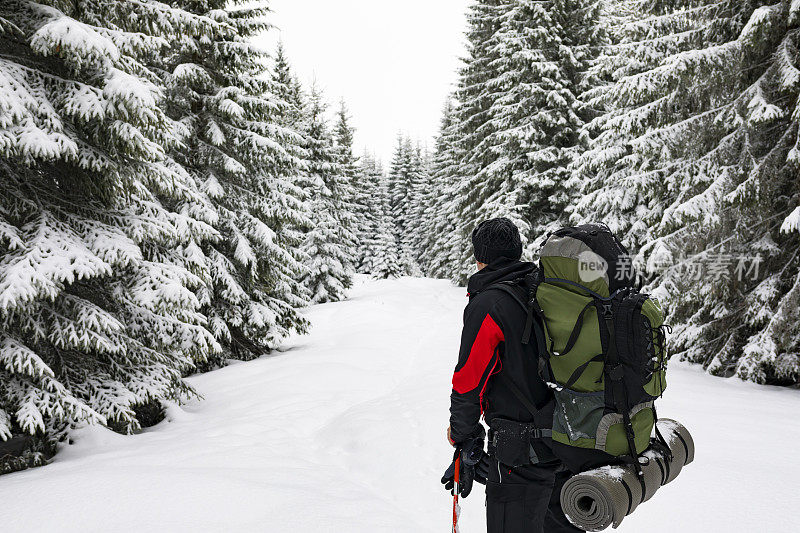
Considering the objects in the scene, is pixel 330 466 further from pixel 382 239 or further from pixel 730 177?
pixel 382 239

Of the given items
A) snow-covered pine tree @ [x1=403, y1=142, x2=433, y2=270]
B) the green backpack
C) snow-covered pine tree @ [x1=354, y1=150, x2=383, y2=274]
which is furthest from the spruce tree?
snow-covered pine tree @ [x1=403, y1=142, x2=433, y2=270]

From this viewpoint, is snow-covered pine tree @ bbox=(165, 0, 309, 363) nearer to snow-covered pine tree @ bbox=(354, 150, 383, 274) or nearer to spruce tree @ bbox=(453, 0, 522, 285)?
spruce tree @ bbox=(453, 0, 522, 285)

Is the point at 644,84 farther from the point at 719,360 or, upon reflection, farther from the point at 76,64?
the point at 76,64

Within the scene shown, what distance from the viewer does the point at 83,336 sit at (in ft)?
18.4

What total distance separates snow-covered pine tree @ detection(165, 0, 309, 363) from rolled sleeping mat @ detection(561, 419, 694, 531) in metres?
9.69

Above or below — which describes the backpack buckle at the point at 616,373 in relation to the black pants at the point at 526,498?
above

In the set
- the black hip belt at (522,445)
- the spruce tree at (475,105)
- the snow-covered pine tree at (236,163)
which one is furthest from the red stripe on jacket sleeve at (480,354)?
the spruce tree at (475,105)

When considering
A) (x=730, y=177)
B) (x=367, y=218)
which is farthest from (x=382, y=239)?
(x=730, y=177)

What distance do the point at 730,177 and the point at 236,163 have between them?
1053 centimetres

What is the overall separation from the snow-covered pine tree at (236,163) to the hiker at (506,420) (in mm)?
9039

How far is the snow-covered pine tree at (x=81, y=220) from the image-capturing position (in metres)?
5.20

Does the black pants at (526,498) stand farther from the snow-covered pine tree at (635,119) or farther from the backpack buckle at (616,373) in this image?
the snow-covered pine tree at (635,119)

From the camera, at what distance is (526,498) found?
9.01ft

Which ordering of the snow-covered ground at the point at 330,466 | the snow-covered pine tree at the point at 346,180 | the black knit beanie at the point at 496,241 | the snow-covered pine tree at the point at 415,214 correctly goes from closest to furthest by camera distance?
the black knit beanie at the point at 496,241 < the snow-covered ground at the point at 330,466 < the snow-covered pine tree at the point at 346,180 < the snow-covered pine tree at the point at 415,214
